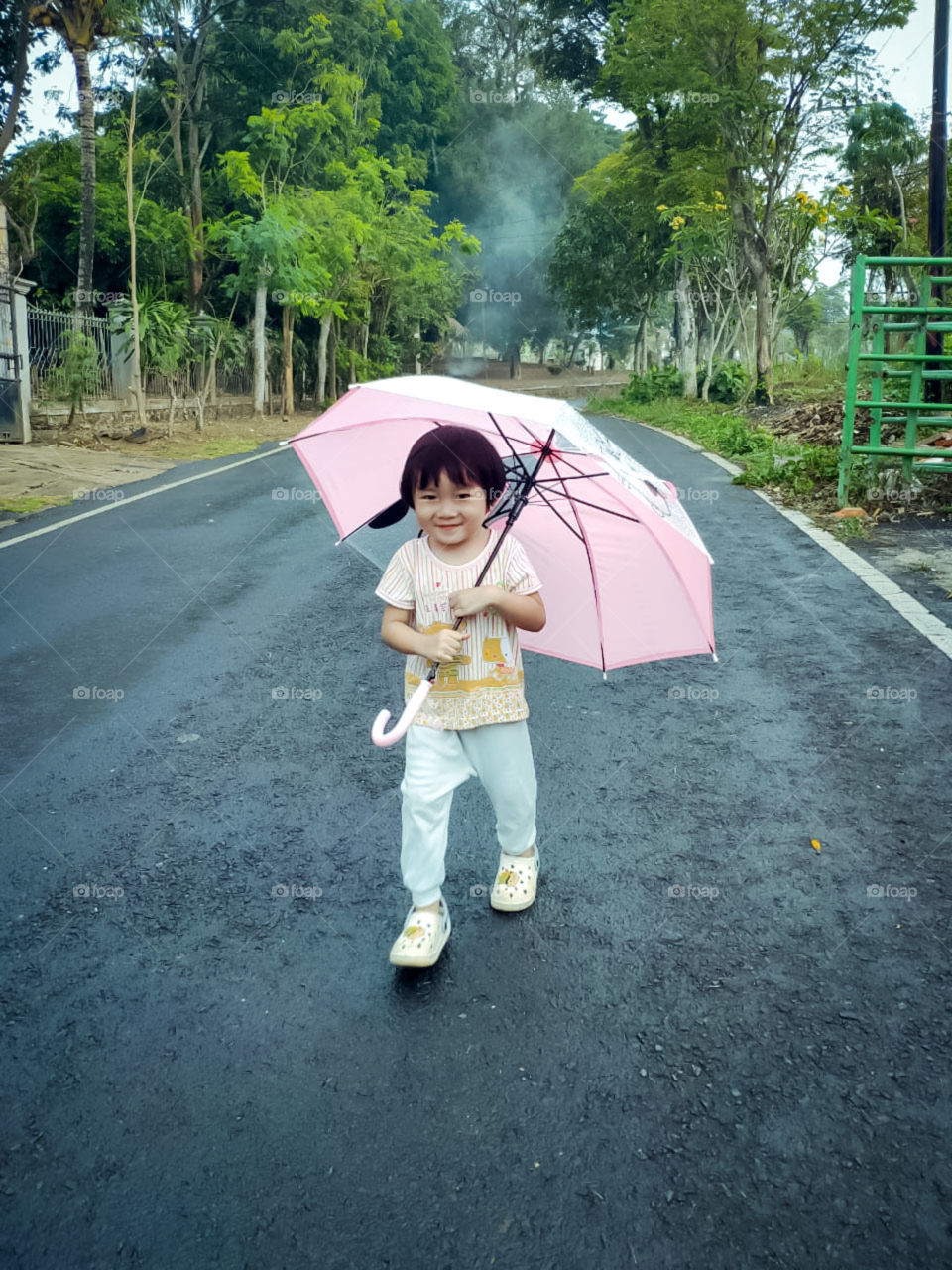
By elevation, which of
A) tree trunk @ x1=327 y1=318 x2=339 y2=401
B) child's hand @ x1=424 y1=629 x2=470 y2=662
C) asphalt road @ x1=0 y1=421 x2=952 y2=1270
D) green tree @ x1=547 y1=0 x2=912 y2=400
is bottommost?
asphalt road @ x1=0 y1=421 x2=952 y2=1270

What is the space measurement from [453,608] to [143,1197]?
1475 mm

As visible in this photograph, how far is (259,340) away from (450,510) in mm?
24814

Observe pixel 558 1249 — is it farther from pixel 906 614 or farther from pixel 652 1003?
pixel 906 614

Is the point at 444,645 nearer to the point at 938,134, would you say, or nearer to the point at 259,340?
the point at 938,134

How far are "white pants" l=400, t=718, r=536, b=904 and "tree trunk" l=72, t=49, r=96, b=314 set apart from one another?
71.4 feet

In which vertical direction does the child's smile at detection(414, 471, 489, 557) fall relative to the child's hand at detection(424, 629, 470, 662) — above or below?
above

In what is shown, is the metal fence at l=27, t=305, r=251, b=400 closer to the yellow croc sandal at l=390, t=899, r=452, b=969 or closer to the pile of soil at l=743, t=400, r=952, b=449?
the pile of soil at l=743, t=400, r=952, b=449

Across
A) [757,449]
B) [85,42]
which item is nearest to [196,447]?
[85,42]

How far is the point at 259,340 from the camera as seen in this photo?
86.3ft

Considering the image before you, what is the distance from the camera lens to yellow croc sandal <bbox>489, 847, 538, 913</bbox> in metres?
3.28

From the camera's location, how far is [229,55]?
3119 centimetres

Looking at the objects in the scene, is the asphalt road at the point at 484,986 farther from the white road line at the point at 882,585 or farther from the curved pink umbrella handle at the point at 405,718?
the white road line at the point at 882,585

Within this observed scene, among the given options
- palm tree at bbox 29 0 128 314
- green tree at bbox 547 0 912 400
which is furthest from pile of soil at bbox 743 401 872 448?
palm tree at bbox 29 0 128 314

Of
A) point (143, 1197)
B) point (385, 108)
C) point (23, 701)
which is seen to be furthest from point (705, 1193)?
point (385, 108)
